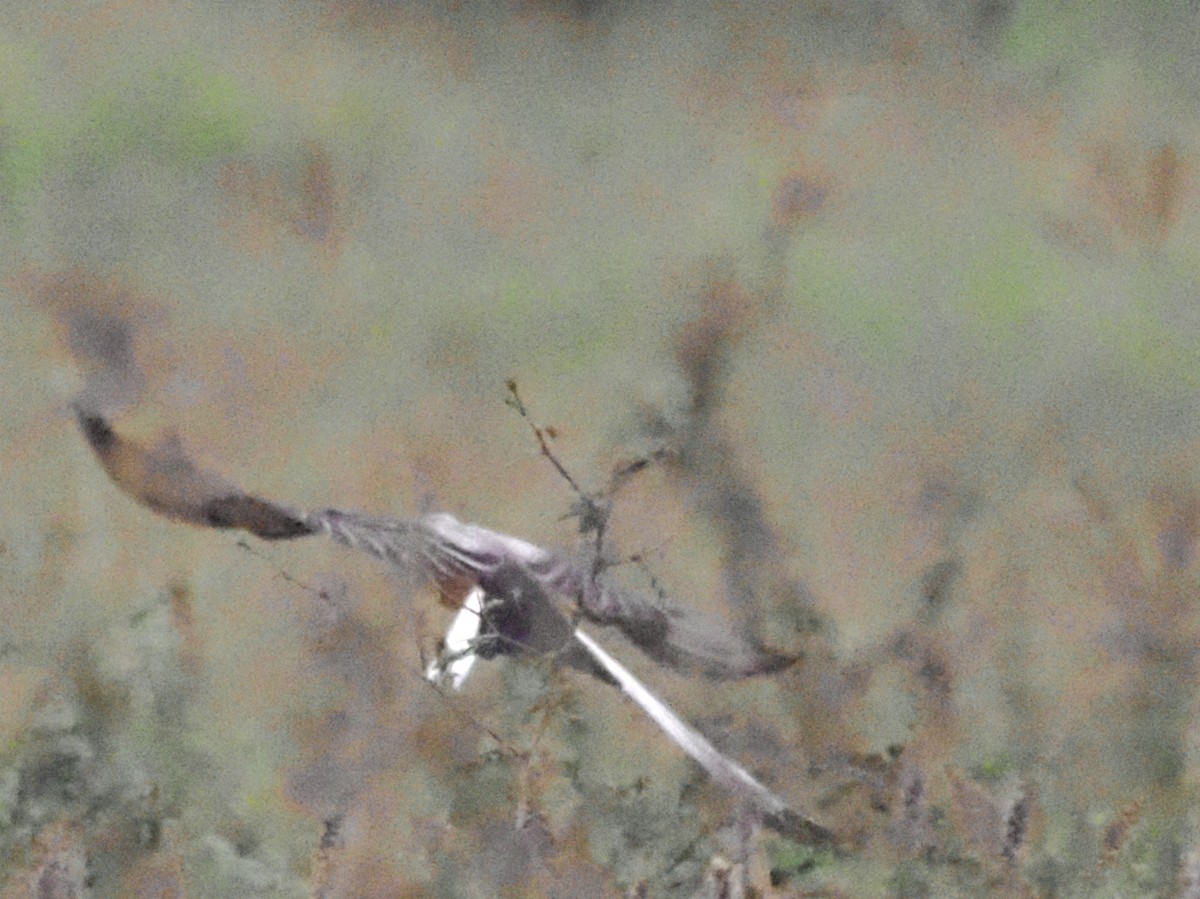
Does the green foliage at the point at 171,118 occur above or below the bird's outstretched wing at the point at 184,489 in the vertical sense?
above

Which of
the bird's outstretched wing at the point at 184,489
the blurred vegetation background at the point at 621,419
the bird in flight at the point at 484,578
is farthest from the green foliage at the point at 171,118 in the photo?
the bird's outstretched wing at the point at 184,489

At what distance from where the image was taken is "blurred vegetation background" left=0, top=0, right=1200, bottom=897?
1207mm

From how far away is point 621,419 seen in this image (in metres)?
1.27

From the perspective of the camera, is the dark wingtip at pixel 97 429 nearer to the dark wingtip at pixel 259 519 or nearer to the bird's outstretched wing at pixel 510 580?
the bird's outstretched wing at pixel 510 580

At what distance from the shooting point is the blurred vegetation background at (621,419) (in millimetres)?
1207

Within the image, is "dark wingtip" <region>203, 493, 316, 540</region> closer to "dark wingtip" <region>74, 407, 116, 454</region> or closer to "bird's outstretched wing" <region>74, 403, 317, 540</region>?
"bird's outstretched wing" <region>74, 403, 317, 540</region>

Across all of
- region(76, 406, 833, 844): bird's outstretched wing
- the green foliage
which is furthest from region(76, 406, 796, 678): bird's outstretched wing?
the green foliage

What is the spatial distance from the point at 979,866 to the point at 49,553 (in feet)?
2.84

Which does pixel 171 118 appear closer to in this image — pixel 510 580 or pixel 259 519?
pixel 259 519

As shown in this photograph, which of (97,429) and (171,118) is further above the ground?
(171,118)

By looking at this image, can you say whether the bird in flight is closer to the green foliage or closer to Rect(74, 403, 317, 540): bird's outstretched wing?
Rect(74, 403, 317, 540): bird's outstretched wing

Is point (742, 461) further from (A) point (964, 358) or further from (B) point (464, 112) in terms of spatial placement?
(B) point (464, 112)

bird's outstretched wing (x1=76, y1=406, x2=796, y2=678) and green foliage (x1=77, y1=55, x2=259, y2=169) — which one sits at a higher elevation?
green foliage (x1=77, y1=55, x2=259, y2=169)

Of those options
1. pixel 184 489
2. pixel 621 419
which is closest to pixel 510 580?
pixel 621 419
